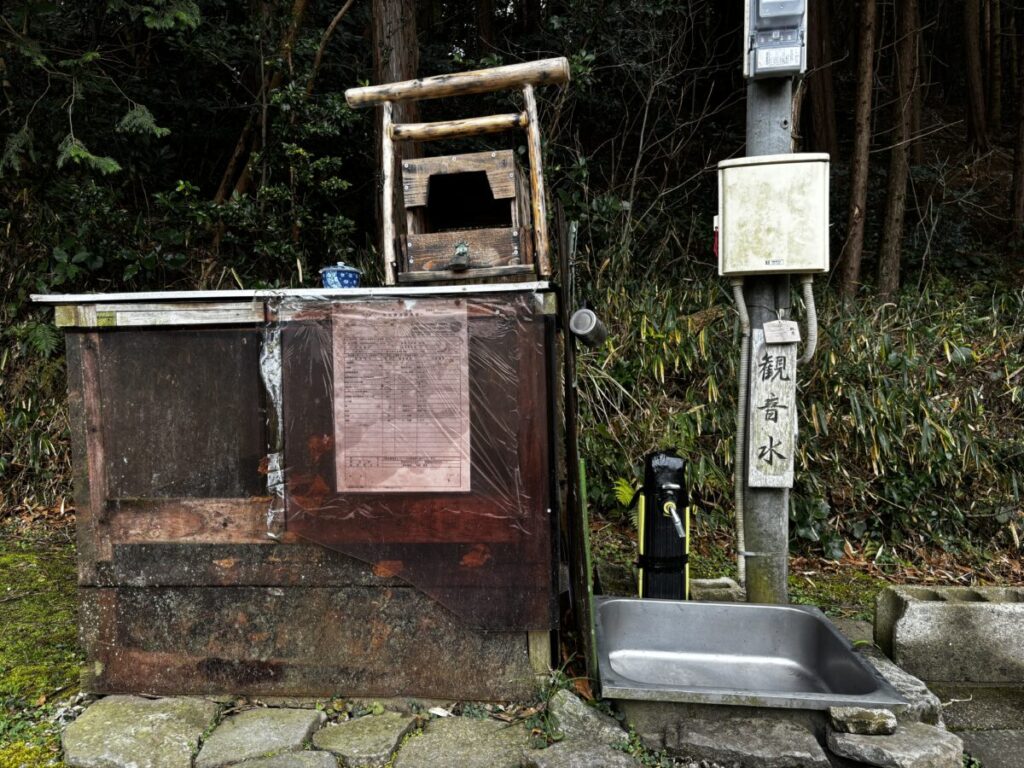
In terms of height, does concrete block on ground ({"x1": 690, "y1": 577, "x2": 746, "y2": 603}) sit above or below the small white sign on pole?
below

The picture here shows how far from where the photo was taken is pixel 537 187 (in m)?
3.50

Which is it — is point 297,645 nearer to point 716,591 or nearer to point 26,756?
point 26,756

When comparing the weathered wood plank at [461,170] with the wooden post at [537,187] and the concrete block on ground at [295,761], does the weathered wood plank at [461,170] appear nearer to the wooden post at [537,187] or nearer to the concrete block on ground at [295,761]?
the wooden post at [537,187]

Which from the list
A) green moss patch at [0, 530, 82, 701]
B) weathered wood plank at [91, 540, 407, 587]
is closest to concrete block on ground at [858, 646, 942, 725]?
weathered wood plank at [91, 540, 407, 587]

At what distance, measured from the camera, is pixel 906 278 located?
377 inches

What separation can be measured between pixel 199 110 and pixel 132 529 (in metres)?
6.76

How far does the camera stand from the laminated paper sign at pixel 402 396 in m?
3.30

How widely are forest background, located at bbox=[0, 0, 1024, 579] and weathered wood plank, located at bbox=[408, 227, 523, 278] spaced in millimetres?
2779

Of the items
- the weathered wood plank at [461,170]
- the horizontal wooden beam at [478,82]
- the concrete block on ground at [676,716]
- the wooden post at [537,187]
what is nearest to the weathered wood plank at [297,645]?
the concrete block on ground at [676,716]

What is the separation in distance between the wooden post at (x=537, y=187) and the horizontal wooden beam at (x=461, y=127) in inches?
2.1

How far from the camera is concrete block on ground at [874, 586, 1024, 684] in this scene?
3471 mm

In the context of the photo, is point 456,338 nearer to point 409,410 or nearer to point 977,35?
point 409,410

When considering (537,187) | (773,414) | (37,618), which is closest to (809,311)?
(773,414)

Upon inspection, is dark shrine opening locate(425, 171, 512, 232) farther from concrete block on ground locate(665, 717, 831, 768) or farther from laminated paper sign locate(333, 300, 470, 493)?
concrete block on ground locate(665, 717, 831, 768)
